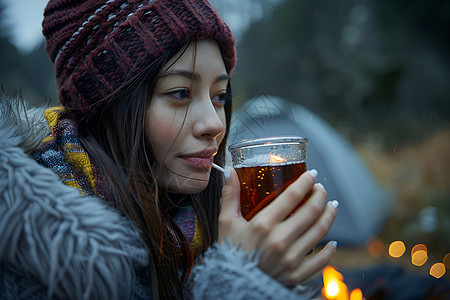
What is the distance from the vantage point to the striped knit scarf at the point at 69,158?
1.18 metres

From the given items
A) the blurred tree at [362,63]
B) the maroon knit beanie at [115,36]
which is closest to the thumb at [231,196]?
the maroon knit beanie at [115,36]

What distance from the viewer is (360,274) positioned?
2438 millimetres

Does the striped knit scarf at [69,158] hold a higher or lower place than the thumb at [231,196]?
higher

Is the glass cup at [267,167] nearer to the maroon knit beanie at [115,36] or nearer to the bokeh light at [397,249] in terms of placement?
the maroon knit beanie at [115,36]

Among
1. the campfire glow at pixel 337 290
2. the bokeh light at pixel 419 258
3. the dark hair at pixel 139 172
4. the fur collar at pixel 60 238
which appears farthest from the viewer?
the bokeh light at pixel 419 258

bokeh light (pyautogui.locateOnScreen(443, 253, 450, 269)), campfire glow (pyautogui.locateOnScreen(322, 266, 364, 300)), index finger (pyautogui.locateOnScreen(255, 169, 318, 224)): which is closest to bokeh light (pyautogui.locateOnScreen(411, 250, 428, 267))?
bokeh light (pyautogui.locateOnScreen(443, 253, 450, 269))

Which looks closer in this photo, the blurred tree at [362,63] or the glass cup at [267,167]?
the glass cup at [267,167]

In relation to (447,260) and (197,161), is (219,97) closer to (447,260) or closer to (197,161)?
(197,161)

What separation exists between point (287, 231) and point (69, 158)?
0.92 m

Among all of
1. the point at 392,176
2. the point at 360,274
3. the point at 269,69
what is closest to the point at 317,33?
the point at 269,69

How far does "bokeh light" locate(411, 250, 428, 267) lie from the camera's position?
3955 millimetres

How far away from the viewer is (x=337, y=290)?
2.31 meters

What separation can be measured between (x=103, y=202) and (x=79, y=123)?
539 millimetres

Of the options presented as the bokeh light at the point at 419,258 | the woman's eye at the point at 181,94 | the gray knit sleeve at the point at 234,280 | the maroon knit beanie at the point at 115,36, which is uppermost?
the maroon knit beanie at the point at 115,36
